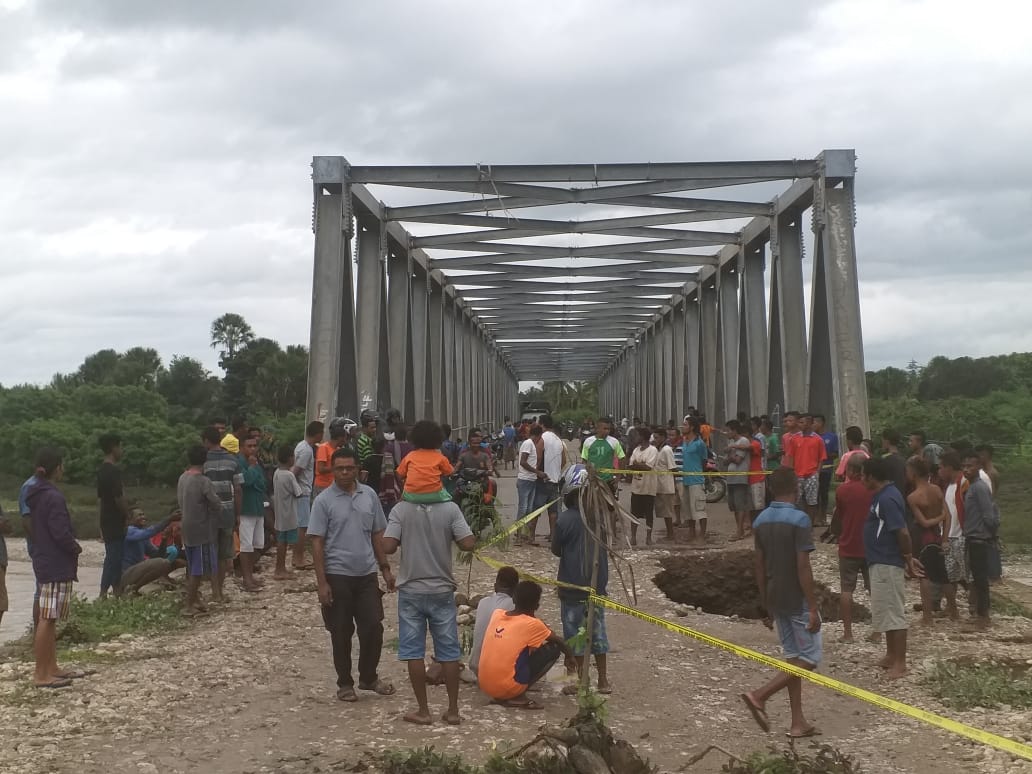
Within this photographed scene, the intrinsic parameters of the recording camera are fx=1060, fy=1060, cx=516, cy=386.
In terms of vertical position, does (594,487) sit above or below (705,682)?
above

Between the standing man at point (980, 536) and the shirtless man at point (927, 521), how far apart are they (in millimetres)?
235

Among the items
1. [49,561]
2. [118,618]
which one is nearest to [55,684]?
[49,561]

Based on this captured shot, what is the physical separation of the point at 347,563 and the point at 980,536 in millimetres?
5179

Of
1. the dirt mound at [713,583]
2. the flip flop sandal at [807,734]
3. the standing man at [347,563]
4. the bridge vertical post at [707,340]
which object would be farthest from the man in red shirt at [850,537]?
the bridge vertical post at [707,340]

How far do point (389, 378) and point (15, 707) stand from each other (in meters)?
13.1

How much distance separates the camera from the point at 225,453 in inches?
378

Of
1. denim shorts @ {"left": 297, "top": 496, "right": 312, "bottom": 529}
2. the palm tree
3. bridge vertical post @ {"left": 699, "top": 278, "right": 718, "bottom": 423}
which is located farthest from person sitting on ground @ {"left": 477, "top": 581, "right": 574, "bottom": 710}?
the palm tree

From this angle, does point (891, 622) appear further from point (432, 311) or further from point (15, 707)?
point (432, 311)

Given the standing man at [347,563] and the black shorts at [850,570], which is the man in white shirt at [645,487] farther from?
the standing man at [347,563]

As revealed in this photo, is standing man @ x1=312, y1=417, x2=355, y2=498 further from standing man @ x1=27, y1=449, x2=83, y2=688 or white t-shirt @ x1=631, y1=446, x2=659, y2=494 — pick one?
white t-shirt @ x1=631, y1=446, x2=659, y2=494

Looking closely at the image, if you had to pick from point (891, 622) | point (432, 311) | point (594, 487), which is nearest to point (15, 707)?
point (594, 487)

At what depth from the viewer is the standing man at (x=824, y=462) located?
43.0ft

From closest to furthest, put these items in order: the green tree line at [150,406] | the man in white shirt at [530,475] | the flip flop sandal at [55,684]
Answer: the flip flop sandal at [55,684]
the man in white shirt at [530,475]
the green tree line at [150,406]

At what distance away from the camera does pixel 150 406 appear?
190 feet
